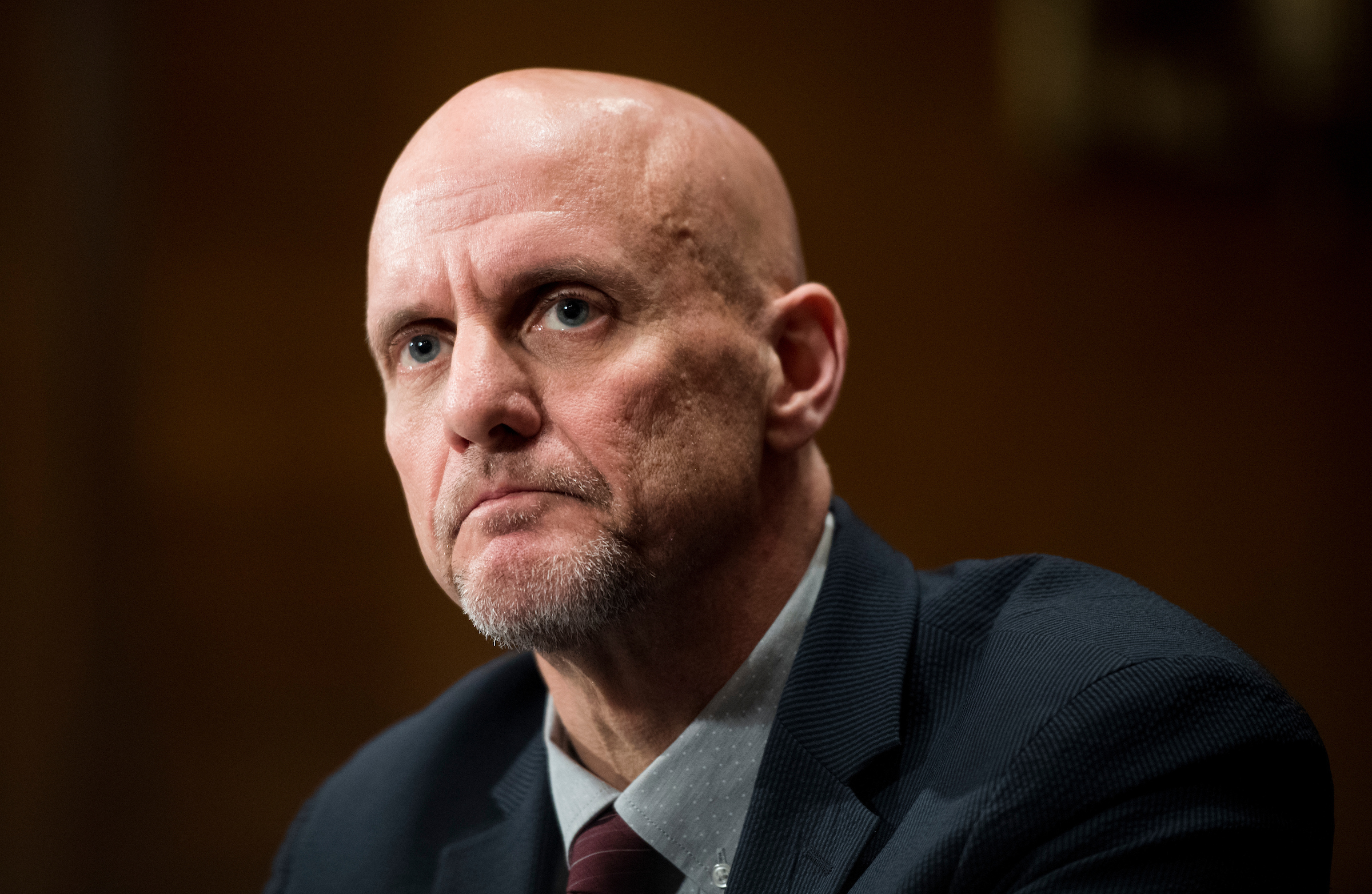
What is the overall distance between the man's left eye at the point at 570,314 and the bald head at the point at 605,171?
8cm

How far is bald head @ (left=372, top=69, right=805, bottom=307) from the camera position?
1.31 metres

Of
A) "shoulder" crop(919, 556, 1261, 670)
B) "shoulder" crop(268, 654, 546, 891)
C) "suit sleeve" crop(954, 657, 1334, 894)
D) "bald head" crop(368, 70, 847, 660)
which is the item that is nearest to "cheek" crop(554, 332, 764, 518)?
"bald head" crop(368, 70, 847, 660)

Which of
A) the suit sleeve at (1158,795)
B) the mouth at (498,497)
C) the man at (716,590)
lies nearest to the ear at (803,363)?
the man at (716,590)

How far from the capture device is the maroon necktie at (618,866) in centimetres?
137

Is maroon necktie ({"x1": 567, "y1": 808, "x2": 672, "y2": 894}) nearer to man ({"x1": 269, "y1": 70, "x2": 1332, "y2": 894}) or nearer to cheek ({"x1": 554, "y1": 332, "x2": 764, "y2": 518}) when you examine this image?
man ({"x1": 269, "y1": 70, "x2": 1332, "y2": 894})

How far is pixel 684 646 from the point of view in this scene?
138 cm

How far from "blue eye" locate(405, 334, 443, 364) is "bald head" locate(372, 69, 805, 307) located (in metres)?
0.10

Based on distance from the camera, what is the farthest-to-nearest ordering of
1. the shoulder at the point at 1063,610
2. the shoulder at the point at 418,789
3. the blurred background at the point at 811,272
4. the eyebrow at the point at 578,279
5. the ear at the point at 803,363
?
1. the blurred background at the point at 811,272
2. the shoulder at the point at 418,789
3. the ear at the point at 803,363
4. the eyebrow at the point at 578,279
5. the shoulder at the point at 1063,610

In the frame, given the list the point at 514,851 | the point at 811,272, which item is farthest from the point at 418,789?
the point at 811,272

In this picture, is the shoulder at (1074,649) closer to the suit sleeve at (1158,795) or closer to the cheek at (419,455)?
the suit sleeve at (1158,795)

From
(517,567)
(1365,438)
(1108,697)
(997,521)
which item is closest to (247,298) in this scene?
(997,521)

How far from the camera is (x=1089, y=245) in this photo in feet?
11.1

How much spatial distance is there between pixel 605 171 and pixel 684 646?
521 mm

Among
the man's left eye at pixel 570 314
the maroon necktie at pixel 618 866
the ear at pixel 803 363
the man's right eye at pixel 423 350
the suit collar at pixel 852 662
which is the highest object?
the man's left eye at pixel 570 314
